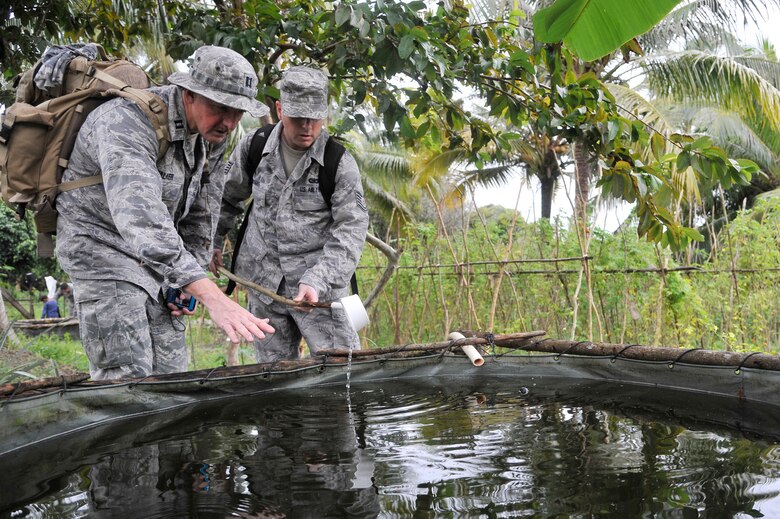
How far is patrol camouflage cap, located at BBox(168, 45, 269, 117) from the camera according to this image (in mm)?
2281

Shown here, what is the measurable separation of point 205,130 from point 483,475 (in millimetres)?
1504

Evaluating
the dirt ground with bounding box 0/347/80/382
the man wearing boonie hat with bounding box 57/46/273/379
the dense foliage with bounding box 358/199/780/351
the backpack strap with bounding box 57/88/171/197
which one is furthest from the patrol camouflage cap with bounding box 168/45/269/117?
the dirt ground with bounding box 0/347/80/382

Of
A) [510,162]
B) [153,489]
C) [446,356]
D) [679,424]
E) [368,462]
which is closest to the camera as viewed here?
[153,489]

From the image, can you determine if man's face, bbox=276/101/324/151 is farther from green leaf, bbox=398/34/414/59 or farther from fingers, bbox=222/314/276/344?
fingers, bbox=222/314/276/344

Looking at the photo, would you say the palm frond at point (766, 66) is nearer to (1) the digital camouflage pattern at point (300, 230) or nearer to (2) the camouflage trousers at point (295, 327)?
(1) the digital camouflage pattern at point (300, 230)

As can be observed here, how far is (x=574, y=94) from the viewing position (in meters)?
3.28

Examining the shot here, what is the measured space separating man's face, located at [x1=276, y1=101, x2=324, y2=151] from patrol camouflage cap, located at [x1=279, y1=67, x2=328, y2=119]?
0.06m

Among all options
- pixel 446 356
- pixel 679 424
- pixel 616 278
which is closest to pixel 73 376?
pixel 446 356

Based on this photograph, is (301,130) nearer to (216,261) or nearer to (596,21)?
(216,261)

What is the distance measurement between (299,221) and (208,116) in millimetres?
844

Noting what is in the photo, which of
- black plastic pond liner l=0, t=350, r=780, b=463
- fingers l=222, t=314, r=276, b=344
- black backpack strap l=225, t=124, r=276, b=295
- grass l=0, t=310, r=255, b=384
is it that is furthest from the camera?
grass l=0, t=310, r=255, b=384

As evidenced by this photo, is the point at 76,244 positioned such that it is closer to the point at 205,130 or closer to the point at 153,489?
the point at 205,130

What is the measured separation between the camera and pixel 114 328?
2.32 metres

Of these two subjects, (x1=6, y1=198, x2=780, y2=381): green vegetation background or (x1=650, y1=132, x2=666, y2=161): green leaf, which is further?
(x1=6, y1=198, x2=780, y2=381): green vegetation background
